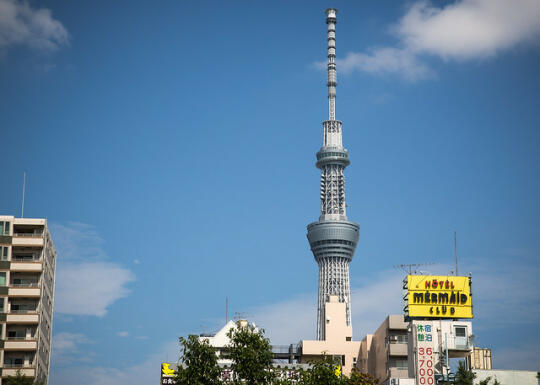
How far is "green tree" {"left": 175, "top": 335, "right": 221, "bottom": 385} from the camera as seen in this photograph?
9338cm

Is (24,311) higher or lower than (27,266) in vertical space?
lower

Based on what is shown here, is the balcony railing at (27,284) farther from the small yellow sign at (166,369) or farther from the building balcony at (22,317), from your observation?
the small yellow sign at (166,369)

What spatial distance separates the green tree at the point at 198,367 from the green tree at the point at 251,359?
2.21m

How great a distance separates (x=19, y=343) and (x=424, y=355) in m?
58.1

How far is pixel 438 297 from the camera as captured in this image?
13788cm

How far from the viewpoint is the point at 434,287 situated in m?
139

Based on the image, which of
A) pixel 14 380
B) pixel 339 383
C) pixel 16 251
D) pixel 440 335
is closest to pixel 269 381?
pixel 339 383

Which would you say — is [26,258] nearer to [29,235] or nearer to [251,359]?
[29,235]

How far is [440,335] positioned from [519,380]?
12.7m

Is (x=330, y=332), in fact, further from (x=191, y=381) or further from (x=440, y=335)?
(x=191, y=381)

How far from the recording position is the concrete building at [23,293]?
130 m

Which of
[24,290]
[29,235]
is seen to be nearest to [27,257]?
[29,235]

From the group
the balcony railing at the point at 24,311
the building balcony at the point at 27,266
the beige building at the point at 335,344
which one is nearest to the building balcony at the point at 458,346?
the beige building at the point at 335,344

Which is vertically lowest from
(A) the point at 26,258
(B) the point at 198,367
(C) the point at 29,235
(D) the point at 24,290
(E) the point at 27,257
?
(B) the point at 198,367
